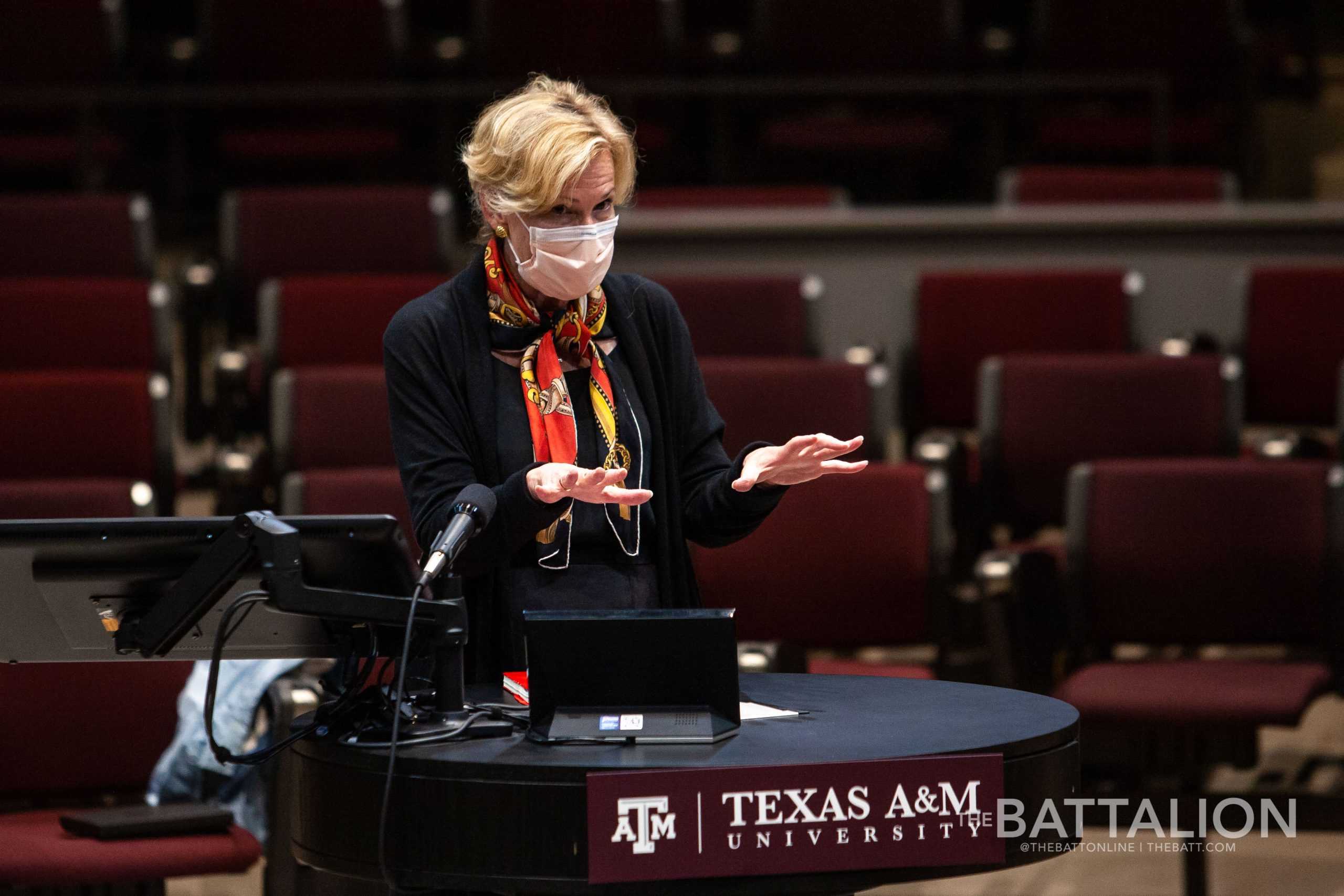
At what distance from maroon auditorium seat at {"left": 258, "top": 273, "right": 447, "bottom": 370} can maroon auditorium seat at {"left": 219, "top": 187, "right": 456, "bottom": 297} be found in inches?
11.8

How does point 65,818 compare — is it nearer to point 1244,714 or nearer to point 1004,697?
point 1004,697

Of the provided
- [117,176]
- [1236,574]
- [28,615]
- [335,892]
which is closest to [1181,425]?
[1236,574]

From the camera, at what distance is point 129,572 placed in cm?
114

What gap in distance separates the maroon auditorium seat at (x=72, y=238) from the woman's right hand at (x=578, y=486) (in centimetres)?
229

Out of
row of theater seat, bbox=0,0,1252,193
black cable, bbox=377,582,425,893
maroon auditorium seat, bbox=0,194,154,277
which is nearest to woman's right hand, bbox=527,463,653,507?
black cable, bbox=377,582,425,893

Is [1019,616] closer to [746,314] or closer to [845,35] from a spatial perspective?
[746,314]

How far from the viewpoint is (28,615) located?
1.16 meters

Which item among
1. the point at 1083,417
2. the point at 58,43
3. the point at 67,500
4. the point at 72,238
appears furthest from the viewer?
the point at 58,43

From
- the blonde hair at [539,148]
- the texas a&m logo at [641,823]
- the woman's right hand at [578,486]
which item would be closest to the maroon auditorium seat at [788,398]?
the blonde hair at [539,148]

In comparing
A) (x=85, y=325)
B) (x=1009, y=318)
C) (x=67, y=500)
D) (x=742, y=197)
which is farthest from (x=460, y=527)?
(x=742, y=197)

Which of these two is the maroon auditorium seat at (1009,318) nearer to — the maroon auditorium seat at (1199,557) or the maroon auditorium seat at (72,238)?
the maroon auditorium seat at (1199,557)

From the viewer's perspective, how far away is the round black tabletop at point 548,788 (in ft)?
3.43

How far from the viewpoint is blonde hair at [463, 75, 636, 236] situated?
1.36m

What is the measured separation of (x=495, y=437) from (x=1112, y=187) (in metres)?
2.74
